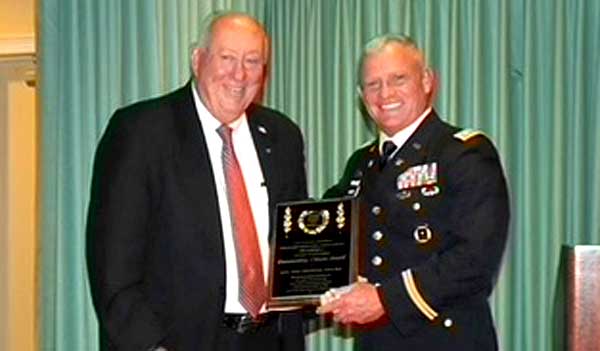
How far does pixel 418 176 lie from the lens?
1.97m

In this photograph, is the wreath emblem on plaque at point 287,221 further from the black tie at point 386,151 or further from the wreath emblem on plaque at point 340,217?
the black tie at point 386,151

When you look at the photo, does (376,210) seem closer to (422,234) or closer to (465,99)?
(422,234)

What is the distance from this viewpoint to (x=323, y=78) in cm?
302

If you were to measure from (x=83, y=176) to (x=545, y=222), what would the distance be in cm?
138

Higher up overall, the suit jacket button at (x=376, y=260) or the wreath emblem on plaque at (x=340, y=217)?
the wreath emblem on plaque at (x=340, y=217)

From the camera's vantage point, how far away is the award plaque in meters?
1.93

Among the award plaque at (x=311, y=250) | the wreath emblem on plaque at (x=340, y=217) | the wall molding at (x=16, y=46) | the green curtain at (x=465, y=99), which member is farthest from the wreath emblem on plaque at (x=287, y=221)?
the wall molding at (x=16, y=46)

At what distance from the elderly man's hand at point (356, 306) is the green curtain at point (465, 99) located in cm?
84

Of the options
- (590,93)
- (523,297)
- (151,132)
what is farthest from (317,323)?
(151,132)

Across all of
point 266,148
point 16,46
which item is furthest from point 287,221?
point 16,46

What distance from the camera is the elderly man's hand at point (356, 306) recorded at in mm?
1911

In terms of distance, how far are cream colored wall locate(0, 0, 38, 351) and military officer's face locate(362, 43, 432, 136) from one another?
8.86ft

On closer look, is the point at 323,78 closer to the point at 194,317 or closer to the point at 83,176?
the point at 83,176

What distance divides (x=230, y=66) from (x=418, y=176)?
1.53 feet
